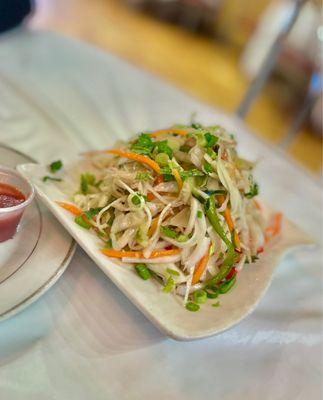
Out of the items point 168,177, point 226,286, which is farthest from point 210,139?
point 226,286

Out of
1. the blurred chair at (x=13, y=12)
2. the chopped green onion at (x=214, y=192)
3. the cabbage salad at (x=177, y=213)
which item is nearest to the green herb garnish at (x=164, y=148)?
the cabbage salad at (x=177, y=213)

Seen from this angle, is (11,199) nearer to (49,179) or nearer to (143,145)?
(49,179)

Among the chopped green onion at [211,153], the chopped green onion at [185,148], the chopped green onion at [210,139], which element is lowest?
the chopped green onion at [185,148]

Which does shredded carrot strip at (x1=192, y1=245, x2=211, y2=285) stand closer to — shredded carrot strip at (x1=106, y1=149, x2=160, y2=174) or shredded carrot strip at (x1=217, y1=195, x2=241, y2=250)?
shredded carrot strip at (x1=217, y1=195, x2=241, y2=250)

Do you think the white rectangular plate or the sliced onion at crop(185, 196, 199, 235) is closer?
the white rectangular plate

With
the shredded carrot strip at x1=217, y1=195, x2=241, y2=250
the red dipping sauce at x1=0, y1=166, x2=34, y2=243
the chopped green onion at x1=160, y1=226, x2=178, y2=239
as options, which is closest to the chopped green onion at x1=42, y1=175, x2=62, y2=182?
the red dipping sauce at x1=0, y1=166, x2=34, y2=243

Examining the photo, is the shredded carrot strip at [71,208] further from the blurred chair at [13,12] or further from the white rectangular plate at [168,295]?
the blurred chair at [13,12]

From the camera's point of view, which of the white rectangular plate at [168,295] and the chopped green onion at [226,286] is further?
the chopped green onion at [226,286]
